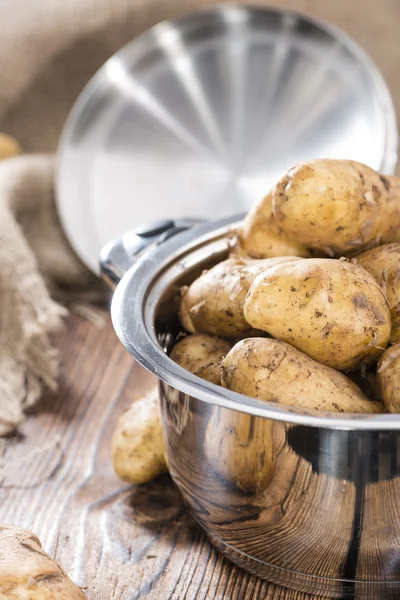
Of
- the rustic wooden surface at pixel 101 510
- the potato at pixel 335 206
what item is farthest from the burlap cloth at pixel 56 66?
the potato at pixel 335 206

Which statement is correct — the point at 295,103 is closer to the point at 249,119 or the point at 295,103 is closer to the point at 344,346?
the point at 249,119

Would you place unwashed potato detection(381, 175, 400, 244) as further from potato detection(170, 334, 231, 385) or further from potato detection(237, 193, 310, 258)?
potato detection(170, 334, 231, 385)

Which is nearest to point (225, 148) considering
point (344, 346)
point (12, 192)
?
point (12, 192)

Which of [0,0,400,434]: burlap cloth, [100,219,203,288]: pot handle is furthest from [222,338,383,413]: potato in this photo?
[0,0,400,434]: burlap cloth

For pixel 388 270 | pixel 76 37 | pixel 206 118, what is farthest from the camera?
pixel 76 37

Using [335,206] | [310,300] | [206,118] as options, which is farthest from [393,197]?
[206,118]

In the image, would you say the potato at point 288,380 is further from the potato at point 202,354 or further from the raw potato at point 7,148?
the raw potato at point 7,148

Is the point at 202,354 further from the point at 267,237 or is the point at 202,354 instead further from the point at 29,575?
the point at 29,575
